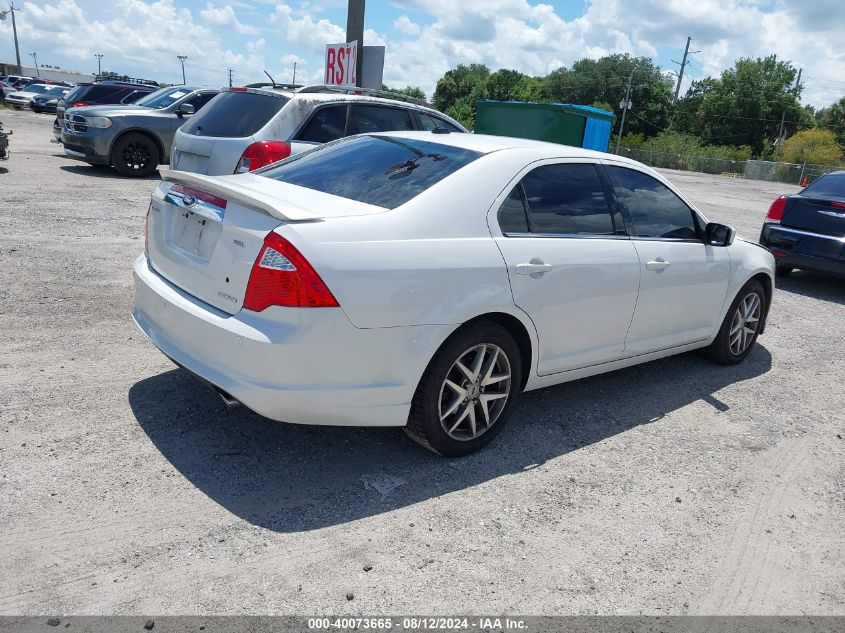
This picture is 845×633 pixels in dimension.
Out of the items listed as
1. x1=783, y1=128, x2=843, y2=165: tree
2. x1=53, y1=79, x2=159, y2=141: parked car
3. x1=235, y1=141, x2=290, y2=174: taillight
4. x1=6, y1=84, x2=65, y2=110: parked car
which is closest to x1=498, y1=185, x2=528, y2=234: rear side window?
x1=235, y1=141, x2=290, y2=174: taillight

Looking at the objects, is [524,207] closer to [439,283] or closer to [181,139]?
[439,283]

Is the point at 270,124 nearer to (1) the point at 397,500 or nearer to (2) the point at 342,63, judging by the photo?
(2) the point at 342,63

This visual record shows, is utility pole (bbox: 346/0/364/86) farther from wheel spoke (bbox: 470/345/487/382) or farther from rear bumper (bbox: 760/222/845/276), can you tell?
wheel spoke (bbox: 470/345/487/382)

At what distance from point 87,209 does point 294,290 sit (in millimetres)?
7651

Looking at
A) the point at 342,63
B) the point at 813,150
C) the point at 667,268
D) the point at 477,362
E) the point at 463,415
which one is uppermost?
the point at 342,63

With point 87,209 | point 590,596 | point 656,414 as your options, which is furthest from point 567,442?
point 87,209

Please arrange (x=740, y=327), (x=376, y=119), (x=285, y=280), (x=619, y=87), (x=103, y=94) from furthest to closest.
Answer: (x=619, y=87)
(x=103, y=94)
(x=376, y=119)
(x=740, y=327)
(x=285, y=280)

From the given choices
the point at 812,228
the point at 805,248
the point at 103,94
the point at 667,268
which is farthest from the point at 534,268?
the point at 103,94

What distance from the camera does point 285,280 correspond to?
3062 millimetres

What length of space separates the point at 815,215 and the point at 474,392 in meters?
7.06

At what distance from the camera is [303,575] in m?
2.76

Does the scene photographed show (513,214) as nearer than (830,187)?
Yes

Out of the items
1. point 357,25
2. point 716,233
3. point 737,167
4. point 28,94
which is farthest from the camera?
point 737,167

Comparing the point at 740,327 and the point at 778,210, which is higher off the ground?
the point at 778,210
